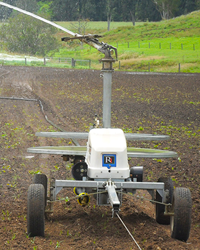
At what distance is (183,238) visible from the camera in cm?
662

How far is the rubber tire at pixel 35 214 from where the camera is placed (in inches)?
258

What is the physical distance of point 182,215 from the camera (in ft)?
21.4

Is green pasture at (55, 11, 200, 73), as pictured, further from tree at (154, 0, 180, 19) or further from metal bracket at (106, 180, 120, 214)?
metal bracket at (106, 180, 120, 214)

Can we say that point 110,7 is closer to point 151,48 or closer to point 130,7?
point 130,7

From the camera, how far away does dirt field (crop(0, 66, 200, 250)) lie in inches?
269

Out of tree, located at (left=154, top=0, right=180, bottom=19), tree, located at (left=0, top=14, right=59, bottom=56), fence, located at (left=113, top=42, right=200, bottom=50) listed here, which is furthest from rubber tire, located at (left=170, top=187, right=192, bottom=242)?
tree, located at (left=154, top=0, right=180, bottom=19)

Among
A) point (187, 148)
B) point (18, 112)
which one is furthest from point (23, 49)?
point (187, 148)

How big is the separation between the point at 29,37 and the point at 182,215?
59.5m

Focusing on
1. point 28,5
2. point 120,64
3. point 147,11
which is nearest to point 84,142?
point 120,64

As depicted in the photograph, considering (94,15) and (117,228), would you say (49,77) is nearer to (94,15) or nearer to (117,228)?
(117,228)

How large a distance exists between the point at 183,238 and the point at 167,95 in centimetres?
2137

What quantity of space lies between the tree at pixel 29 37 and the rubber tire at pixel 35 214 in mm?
57972

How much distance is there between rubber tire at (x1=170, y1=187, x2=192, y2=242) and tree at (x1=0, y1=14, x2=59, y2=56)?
58280 mm

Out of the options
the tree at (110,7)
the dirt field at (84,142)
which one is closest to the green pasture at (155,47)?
the tree at (110,7)
